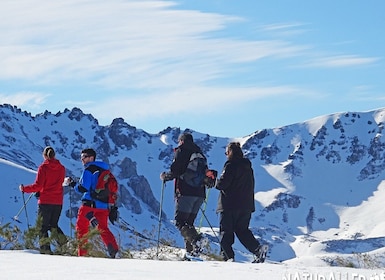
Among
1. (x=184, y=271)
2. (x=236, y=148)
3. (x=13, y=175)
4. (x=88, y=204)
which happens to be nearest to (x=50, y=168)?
(x=88, y=204)

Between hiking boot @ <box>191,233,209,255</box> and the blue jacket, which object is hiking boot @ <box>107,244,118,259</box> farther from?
hiking boot @ <box>191,233,209,255</box>

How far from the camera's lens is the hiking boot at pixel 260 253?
11.5 m

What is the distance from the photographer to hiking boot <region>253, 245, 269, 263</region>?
1148 centimetres

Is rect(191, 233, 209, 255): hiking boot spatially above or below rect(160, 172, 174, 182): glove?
below

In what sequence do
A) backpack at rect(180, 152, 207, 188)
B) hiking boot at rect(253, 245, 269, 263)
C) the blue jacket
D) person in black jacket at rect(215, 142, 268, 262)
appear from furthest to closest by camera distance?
1. person in black jacket at rect(215, 142, 268, 262)
2. backpack at rect(180, 152, 207, 188)
3. hiking boot at rect(253, 245, 269, 263)
4. the blue jacket

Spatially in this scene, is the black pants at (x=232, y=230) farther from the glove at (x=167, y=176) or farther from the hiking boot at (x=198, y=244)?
the glove at (x=167, y=176)

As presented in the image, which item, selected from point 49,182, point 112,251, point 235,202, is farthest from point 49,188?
point 235,202

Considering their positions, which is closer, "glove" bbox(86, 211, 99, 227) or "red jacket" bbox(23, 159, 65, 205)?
"glove" bbox(86, 211, 99, 227)

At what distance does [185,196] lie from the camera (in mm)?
11617

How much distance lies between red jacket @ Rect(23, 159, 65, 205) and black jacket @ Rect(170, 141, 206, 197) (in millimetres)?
1894

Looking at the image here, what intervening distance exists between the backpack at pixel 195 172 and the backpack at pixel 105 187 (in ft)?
3.47

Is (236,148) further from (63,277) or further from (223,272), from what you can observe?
(63,277)

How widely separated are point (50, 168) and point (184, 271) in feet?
15.9

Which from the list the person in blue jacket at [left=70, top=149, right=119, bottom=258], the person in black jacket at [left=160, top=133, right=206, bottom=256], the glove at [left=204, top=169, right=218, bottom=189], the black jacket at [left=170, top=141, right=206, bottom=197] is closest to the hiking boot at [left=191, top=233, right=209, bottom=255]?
the person in black jacket at [left=160, top=133, right=206, bottom=256]
